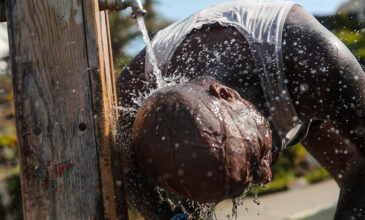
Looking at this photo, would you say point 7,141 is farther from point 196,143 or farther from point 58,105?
point 196,143

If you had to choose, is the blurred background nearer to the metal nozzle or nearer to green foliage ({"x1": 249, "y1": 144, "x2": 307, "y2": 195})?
green foliage ({"x1": 249, "y1": 144, "x2": 307, "y2": 195})

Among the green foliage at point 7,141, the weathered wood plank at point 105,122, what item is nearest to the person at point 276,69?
the weathered wood plank at point 105,122

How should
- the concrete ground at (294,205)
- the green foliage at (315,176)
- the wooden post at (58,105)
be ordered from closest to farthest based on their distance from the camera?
the wooden post at (58,105), the concrete ground at (294,205), the green foliage at (315,176)

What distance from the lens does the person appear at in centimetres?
222

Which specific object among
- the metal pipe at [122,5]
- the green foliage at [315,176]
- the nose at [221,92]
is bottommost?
the green foliage at [315,176]

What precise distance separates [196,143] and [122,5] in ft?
2.01

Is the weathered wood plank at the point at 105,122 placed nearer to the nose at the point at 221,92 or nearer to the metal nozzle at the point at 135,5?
the metal nozzle at the point at 135,5

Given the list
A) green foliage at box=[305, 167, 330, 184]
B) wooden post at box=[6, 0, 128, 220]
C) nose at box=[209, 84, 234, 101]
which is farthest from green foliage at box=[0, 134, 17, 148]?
nose at box=[209, 84, 234, 101]

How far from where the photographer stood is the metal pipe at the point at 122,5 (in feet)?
5.52

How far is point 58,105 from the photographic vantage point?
1.59 metres

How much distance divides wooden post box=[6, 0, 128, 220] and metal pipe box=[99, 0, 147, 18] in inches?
3.1

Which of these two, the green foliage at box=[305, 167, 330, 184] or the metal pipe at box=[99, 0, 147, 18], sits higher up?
the metal pipe at box=[99, 0, 147, 18]

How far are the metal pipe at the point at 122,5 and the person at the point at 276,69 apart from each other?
459 mm

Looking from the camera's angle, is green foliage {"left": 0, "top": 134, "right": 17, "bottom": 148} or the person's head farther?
green foliage {"left": 0, "top": 134, "right": 17, "bottom": 148}
